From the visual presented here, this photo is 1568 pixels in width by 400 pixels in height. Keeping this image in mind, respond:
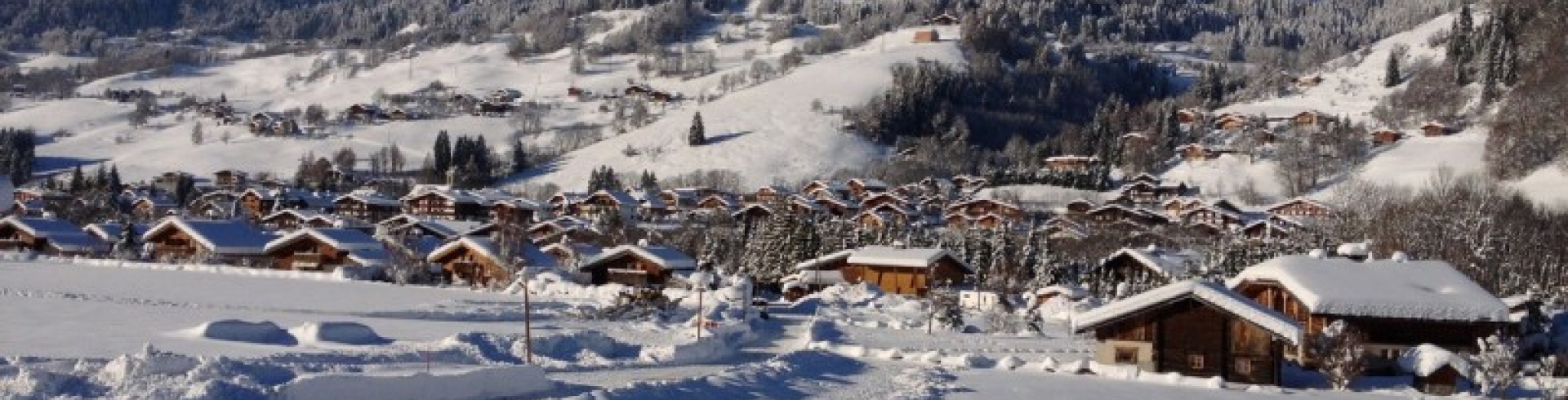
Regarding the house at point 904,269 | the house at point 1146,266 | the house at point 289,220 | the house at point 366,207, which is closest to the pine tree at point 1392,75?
the house at point 1146,266

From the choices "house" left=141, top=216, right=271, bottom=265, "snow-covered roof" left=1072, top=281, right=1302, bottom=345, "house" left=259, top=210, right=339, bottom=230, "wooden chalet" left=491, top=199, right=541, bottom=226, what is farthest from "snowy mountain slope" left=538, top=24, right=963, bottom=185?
"snow-covered roof" left=1072, top=281, right=1302, bottom=345

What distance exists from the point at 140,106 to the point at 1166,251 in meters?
121

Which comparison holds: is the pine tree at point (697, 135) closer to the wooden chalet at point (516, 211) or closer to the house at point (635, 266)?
the wooden chalet at point (516, 211)

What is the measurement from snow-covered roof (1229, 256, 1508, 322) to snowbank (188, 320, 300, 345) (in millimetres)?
19351

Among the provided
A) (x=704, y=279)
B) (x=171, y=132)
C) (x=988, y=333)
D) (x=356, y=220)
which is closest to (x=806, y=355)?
(x=988, y=333)

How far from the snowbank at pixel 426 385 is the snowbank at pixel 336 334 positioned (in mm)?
4512

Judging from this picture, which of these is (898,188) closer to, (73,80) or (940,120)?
(940,120)

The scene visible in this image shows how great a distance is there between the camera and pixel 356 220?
67.9 metres

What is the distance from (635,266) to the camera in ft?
149

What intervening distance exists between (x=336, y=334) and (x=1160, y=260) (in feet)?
105

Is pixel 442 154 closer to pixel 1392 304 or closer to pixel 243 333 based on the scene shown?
pixel 1392 304

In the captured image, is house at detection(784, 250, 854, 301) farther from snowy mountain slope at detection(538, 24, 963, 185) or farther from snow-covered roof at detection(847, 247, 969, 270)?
snowy mountain slope at detection(538, 24, 963, 185)

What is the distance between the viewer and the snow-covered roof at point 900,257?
46.7m


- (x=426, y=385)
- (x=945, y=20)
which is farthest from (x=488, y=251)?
(x=945, y=20)
